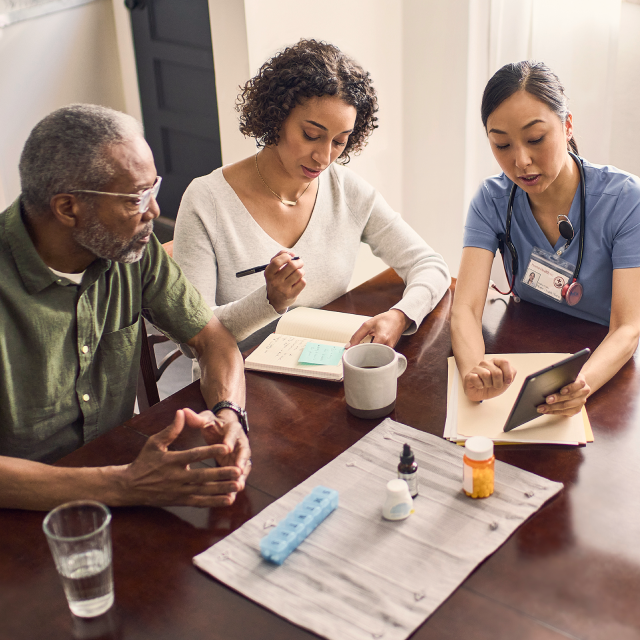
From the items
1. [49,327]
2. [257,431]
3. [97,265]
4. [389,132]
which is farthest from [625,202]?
[389,132]

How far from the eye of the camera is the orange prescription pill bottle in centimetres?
111

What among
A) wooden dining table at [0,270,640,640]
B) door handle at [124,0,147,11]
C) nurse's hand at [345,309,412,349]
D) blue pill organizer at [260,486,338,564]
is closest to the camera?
wooden dining table at [0,270,640,640]

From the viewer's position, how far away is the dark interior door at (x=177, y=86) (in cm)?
334

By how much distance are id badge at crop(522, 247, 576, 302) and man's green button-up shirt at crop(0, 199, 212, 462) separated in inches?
33.1

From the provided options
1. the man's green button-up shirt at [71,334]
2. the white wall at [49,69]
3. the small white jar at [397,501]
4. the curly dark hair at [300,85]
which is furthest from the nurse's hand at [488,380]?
the white wall at [49,69]

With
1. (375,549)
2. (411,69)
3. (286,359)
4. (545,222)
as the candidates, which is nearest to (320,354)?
(286,359)

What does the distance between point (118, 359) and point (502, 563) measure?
929 mm

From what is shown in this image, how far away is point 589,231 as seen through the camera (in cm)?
176

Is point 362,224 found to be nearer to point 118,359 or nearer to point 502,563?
point 118,359

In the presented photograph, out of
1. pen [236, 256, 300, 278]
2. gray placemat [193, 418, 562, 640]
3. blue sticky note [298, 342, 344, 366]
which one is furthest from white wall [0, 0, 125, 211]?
gray placemat [193, 418, 562, 640]

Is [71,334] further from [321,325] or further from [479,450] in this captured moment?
[479,450]

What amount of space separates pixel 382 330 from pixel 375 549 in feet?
2.24

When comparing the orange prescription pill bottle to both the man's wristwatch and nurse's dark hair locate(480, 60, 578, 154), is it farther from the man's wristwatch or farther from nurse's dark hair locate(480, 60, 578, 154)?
nurse's dark hair locate(480, 60, 578, 154)

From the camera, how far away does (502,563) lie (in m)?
1.01
